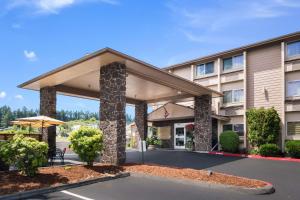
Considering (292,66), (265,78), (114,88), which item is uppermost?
(292,66)

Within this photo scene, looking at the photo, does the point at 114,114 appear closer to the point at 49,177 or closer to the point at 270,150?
the point at 49,177

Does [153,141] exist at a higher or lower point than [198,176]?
lower

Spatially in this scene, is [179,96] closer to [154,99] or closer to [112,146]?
[154,99]

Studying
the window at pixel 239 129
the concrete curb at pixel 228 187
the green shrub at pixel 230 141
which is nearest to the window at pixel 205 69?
the window at pixel 239 129

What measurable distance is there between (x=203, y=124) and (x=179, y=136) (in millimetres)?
5195

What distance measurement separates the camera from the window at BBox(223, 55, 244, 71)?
26.1 meters

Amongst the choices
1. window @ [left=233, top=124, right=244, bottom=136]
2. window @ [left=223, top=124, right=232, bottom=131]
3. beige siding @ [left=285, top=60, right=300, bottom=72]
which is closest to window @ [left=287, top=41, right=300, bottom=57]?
beige siding @ [left=285, top=60, right=300, bottom=72]

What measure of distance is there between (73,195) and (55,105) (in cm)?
1213

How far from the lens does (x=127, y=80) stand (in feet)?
65.1

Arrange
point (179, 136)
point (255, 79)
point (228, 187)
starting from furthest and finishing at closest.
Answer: point (179, 136)
point (255, 79)
point (228, 187)

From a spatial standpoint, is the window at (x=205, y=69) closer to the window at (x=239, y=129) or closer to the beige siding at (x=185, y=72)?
the beige siding at (x=185, y=72)

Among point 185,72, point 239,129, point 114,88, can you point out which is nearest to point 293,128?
point 239,129

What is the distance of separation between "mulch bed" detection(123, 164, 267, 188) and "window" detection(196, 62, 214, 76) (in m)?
16.3

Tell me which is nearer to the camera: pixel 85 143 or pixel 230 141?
pixel 85 143
